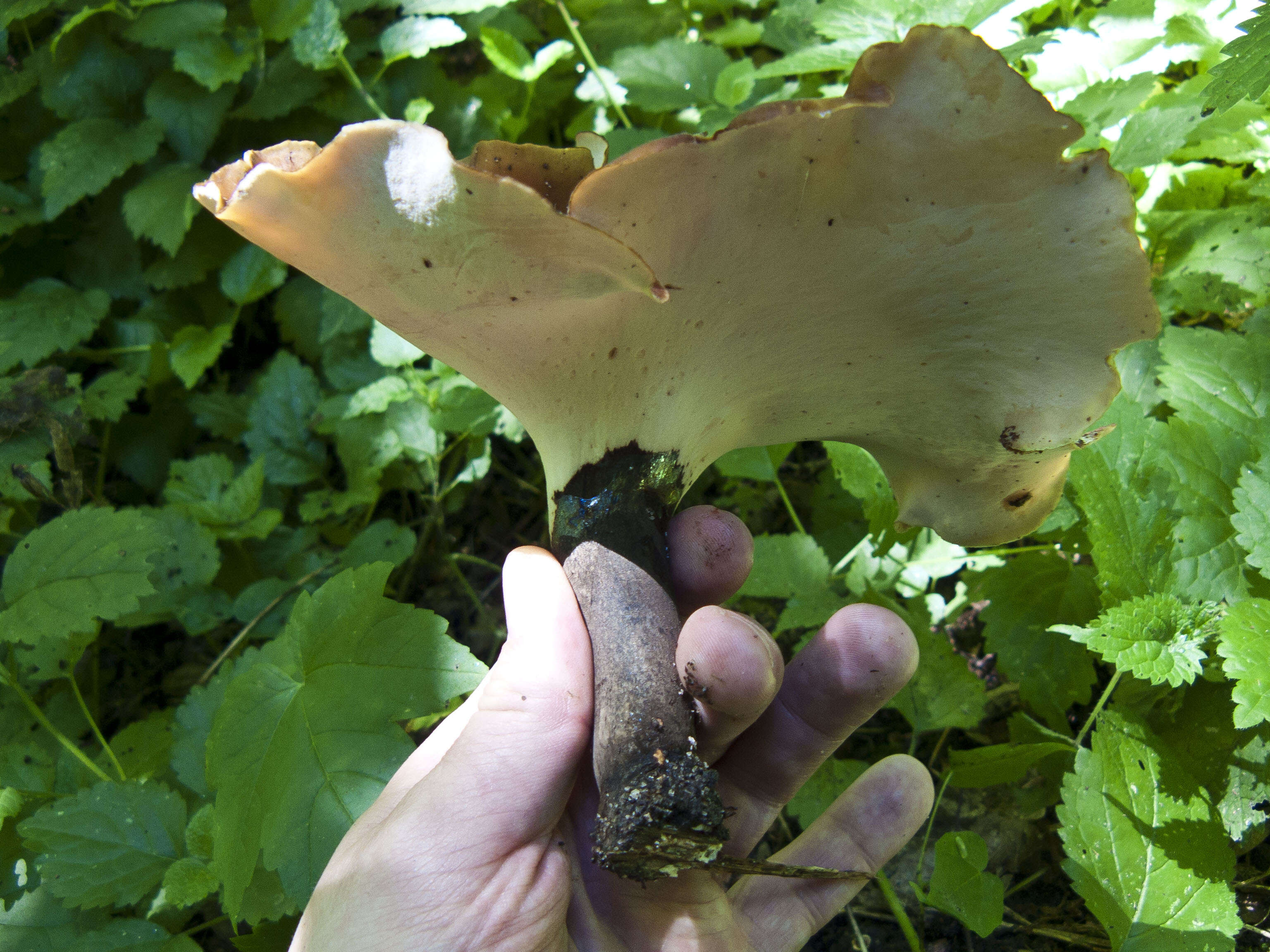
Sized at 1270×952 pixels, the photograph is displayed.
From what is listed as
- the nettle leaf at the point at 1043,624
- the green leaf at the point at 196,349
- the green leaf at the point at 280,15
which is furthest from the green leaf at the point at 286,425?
the nettle leaf at the point at 1043,624

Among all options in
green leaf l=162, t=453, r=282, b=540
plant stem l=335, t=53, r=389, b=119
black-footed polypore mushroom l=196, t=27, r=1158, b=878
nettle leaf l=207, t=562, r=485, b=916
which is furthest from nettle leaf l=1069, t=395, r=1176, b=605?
plant stem l=335, t=53, r=389, b=119

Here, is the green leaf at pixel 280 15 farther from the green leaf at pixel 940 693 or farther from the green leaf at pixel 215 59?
the green leaf at pixel 940 693

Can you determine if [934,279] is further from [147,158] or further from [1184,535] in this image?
[147,158]

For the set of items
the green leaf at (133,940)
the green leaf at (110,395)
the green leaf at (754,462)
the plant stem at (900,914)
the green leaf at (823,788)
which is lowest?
the plant stem at (900,914)

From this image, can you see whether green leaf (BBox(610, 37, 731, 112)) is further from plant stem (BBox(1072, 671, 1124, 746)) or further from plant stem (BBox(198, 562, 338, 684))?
plant stem (BBox(1072, 671, 1124, 746))

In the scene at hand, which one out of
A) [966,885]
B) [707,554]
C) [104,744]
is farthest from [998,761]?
[104,744]

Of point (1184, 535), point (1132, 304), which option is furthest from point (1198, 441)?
point (1132, 304)

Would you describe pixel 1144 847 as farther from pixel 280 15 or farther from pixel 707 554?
pixel 280 15
